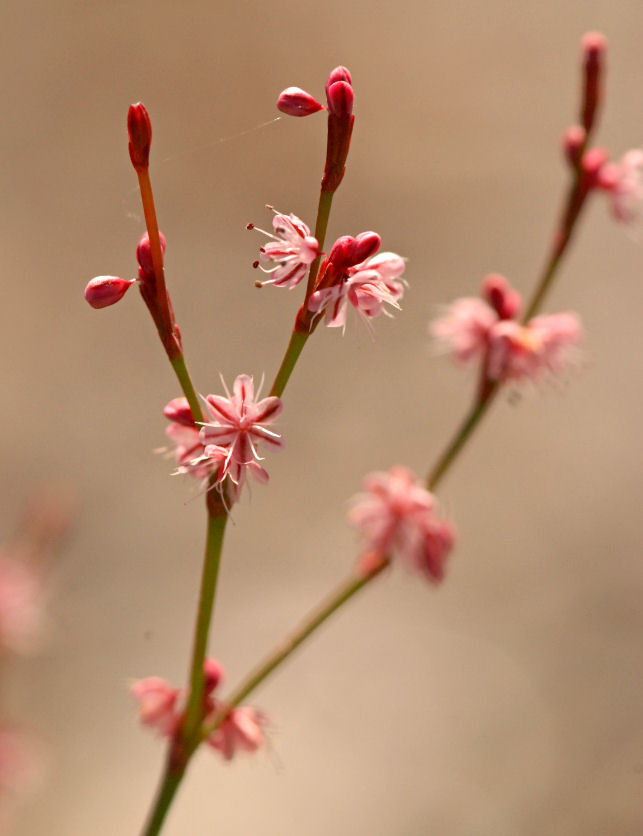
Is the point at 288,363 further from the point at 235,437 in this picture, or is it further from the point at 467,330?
Result: the point at 467,330

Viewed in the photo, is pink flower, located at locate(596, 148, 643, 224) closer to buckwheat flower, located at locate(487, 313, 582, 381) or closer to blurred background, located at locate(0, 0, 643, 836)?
buckwheat flower, located at locate(487, 313, 582, 381)

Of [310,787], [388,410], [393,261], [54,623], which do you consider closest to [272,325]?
[388,410]

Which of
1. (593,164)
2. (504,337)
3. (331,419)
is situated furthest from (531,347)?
(331,419)

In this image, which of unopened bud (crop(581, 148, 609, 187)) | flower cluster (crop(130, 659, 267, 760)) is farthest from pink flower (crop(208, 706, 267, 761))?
unopened bud (crop(581, 148, 609, 187))

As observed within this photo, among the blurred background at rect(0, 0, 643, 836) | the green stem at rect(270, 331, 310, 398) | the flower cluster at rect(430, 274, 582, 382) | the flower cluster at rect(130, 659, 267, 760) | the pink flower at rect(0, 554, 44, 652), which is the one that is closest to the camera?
the green stem at rect(270, 331, 310, 398)

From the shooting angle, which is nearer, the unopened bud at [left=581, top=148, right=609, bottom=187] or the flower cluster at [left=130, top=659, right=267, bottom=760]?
the flower cluster at [left=130, top=659, right=267, bottom=760]

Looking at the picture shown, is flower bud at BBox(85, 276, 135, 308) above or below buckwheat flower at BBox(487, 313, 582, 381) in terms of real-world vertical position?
below

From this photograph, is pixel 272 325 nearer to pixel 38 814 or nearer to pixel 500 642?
pixel 500 642
